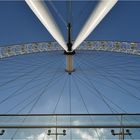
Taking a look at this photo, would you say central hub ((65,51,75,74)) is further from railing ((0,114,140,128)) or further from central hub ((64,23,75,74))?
railing ((0,114,140,128))


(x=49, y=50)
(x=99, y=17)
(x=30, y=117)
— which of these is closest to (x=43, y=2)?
(x=99, y=17)

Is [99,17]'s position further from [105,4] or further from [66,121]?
[66,121]

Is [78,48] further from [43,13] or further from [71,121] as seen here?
[71,121]

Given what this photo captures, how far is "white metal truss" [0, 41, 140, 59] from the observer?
2450cm

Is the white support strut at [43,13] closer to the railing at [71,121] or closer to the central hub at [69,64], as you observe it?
the central hub at [69,64]

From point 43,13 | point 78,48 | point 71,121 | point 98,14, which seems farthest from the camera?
point 78,48

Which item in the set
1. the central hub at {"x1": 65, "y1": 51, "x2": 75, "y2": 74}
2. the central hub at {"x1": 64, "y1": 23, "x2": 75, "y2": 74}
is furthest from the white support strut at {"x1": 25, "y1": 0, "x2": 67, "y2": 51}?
the central hub at {"x1": 65, "y1": 51, "x2": 75, "y2": 74}

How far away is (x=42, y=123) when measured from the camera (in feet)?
17.5

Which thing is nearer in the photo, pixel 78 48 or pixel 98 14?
pixel 98 14

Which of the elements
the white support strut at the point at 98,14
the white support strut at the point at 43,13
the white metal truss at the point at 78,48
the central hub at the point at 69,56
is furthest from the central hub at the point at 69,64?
the white metal truss at the point at 78,48

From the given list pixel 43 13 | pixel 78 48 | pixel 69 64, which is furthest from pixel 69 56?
pixel 78 48

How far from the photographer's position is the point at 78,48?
24.6 meters

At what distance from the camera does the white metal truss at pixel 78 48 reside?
2450 cm

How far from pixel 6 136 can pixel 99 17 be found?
5566 mm
